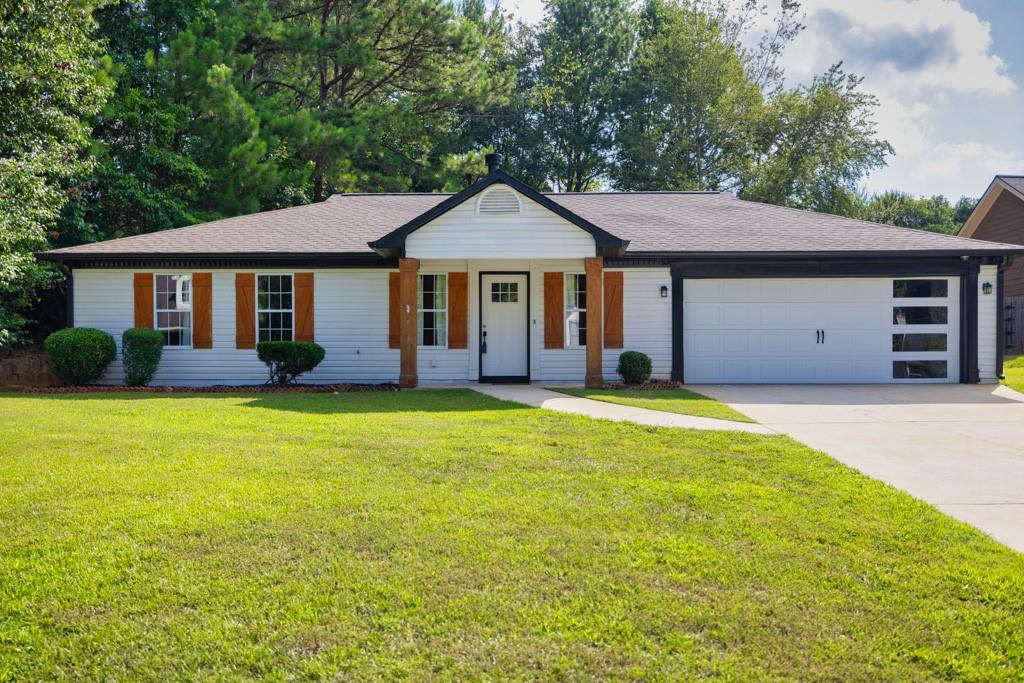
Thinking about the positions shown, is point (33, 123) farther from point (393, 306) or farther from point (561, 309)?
point (561, 309)

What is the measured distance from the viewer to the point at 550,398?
10406 millimetres

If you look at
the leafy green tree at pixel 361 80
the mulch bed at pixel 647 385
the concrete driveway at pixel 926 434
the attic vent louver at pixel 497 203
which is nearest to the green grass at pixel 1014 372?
the concrete driveway at pixel 926 434

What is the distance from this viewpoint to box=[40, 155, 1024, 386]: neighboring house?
1299cm

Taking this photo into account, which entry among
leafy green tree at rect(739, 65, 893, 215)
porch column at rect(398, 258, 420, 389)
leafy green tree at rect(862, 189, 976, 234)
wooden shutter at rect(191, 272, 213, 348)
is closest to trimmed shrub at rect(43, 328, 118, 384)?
wooden shutter at rect(191, 272, 213, 348)

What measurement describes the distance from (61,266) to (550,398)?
11.8 m

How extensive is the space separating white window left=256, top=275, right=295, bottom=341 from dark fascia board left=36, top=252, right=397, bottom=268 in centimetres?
38

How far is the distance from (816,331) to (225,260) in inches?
469

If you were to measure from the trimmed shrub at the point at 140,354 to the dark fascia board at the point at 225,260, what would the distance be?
4.66ft

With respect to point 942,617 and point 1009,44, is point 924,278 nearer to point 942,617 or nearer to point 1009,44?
point 1009,44

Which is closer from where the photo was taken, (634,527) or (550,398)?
(634,527)

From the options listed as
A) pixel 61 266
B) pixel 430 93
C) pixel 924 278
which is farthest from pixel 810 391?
pixel 430 93

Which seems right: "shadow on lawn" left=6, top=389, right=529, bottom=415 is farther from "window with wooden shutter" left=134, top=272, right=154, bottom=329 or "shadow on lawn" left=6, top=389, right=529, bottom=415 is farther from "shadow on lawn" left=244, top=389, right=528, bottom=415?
"window with wooden shutter" left=134, top=272, right=154, bottom=329

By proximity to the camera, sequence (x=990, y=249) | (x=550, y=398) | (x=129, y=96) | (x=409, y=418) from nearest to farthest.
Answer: (x=409, y=418)
(x=550, y=398)
(x=990, y=249)
(x=129, y=96)

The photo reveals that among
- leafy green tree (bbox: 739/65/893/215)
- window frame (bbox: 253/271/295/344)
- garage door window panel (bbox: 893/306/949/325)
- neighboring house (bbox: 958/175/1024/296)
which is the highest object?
leafy green tree (bbox: 739/65/893/215)
